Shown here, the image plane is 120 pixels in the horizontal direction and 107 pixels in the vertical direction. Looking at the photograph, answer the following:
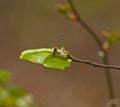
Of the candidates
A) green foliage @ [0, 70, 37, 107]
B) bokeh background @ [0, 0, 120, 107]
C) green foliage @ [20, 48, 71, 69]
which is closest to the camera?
green foliage @ [20, 48, 71, 69]

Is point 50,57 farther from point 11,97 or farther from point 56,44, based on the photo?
point 56,44

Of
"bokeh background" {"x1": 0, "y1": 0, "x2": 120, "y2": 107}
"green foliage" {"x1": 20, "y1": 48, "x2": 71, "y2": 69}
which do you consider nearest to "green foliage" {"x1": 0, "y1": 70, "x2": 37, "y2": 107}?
"green foliage" {"x1": 20, "y1": 48, "x2": 71, "y2": 69}

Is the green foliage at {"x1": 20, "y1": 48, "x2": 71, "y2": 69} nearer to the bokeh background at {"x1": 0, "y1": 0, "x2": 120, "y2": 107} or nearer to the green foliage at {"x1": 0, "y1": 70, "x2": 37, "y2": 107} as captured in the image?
the green foliage at {"x1": 0, "y1": 70, "x2": 37, "y2": 107}

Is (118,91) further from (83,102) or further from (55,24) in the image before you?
(55,24)

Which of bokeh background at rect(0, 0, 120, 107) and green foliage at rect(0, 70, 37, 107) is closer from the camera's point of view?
green foliage at rect(0, 70, 37, 107)

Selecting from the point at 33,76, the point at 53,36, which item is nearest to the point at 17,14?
the point at 53,36

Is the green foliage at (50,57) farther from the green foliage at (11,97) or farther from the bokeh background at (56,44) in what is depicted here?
the bokeh background at (56,44)
